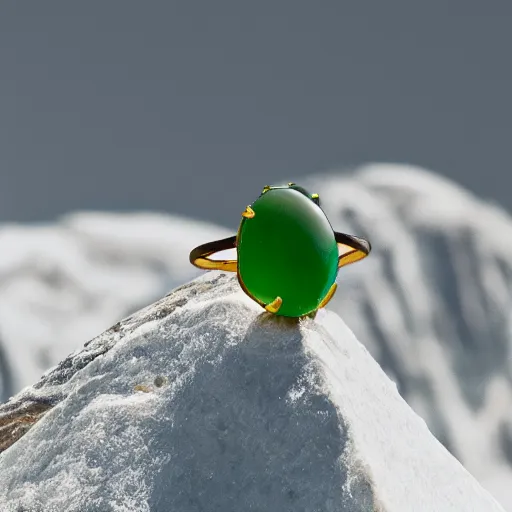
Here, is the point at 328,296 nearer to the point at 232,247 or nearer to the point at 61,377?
the point at 232,247

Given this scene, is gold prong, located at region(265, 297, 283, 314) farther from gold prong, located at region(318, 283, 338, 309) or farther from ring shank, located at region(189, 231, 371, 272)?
ring shank, located at region(189, 231, 371, 272)

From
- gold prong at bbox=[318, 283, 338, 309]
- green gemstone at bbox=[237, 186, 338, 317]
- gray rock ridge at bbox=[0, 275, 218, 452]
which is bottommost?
gray rock ridge at bbox=[0, 275, 218, 452]

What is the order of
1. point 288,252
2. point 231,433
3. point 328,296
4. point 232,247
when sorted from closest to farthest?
point 231,433 → point 288,252 → point 328,296 → point 232,247

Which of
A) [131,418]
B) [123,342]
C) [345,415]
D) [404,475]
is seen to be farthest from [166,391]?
[404,475]

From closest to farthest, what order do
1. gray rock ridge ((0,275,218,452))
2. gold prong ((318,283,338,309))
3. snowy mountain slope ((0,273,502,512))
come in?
1. snowy mountain slope ((0,273,502,512))
2. gold prong ((318,283,338,309))
3. gray rock ridge ((0,275,218,452))

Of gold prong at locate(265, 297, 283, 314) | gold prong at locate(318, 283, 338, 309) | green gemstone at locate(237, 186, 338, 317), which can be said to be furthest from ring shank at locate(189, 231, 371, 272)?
gold prong at locate(265, 297, 283, 314)

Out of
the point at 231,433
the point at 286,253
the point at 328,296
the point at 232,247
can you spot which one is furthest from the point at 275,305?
the point at 231,433

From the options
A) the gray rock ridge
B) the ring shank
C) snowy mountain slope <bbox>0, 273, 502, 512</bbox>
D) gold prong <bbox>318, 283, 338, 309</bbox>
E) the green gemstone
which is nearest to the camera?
snowy mountain slope <bbox>0, 273, 502, 512</bbox>
